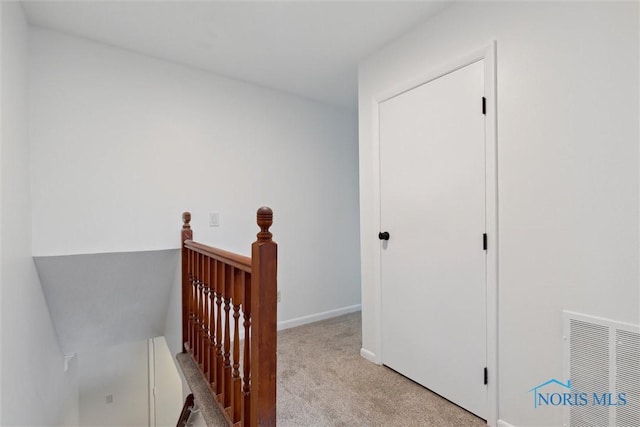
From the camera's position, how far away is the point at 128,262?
2.29 meters

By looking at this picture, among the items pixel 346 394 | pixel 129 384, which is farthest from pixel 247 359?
pixel 129 384

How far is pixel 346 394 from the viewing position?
1.86 meters

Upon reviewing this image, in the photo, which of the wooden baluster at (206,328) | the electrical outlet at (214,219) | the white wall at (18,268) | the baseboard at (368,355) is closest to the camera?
the white wall at (18,268)

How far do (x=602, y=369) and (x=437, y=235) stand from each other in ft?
2.91

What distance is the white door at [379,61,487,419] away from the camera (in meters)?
1.64

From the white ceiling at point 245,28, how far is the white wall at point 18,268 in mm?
356

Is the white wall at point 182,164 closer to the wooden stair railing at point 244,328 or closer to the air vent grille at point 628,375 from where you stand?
the wooden stair railing at point 244,328

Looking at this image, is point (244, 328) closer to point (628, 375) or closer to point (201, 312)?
point (201, 312)

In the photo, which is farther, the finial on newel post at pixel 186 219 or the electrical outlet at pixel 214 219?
the electrical outlet at pixel 214 219

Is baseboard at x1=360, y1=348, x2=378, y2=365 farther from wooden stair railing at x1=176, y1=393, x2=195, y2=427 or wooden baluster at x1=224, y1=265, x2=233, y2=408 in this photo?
wooden stair railing at x1=176, y1=393, x2=195, y2=427

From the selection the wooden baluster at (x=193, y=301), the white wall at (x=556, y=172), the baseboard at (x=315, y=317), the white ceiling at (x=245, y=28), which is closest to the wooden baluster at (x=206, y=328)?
the wooden baluster at (x=193, y=301)

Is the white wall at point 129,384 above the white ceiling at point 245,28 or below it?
below

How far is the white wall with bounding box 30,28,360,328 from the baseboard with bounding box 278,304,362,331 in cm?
5

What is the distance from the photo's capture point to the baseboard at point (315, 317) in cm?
295
